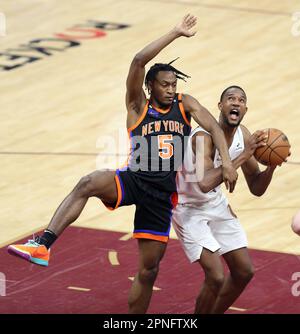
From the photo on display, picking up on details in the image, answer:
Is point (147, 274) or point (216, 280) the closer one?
point (216, 280)

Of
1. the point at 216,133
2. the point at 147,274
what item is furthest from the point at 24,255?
the point at 216,133

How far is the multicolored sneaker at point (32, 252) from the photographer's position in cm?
934

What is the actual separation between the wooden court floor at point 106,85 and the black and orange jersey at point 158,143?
296 cm

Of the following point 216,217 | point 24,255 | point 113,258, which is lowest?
point 113,258

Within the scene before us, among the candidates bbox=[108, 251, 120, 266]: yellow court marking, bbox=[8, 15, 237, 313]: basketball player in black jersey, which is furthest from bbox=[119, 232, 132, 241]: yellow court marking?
bbox=[8, 15, 237, 313]: basketball player in black jersey

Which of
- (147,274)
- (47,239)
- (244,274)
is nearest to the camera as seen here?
(47,239)

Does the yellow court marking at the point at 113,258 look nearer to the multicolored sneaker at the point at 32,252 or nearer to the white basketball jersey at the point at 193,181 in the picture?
the white basketball jersey at the point at 193,181

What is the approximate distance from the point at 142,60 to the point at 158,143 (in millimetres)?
745

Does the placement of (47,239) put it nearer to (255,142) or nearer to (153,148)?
(153,148)

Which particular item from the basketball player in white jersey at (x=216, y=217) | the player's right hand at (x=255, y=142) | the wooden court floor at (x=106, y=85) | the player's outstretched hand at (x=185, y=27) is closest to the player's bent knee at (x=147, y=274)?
the basketball player in white jersey at (x=216, y=217)

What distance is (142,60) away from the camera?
9.66 metres

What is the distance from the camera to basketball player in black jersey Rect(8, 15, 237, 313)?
9664 millimetres

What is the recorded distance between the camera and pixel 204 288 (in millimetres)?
9906

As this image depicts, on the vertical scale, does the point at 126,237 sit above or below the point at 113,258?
above
